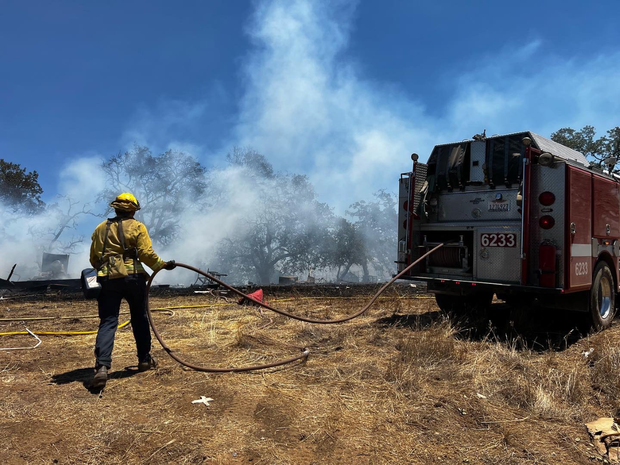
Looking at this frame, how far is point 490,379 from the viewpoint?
3.64 m

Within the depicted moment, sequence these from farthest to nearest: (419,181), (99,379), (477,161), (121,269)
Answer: (419,181) → (477,161) → (121,269) → (99,379)

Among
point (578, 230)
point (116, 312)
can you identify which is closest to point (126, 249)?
point (116, 312)

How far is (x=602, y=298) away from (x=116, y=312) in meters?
6.13

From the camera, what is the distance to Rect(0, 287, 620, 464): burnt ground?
8.25 feet

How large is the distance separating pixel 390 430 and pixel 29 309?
8.74m

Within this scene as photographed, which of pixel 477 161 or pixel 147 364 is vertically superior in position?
pixel 477 161

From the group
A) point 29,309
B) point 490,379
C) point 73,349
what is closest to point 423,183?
point 490,379

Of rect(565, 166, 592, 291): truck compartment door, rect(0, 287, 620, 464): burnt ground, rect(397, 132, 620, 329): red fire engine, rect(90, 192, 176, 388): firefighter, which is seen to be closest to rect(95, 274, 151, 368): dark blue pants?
rect(90, 192, 176, 388): firefighter

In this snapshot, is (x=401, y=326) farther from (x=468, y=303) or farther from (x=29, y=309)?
(x=29, y=309)

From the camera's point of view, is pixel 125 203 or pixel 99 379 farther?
pixel 125 203

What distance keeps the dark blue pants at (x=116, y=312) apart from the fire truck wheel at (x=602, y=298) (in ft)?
17.6

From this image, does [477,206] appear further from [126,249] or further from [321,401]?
[126,249]

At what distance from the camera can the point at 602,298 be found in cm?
576

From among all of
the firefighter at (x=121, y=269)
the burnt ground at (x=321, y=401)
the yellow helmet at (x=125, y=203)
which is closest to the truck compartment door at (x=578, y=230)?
the burnt ground at (x=321, y=401)
